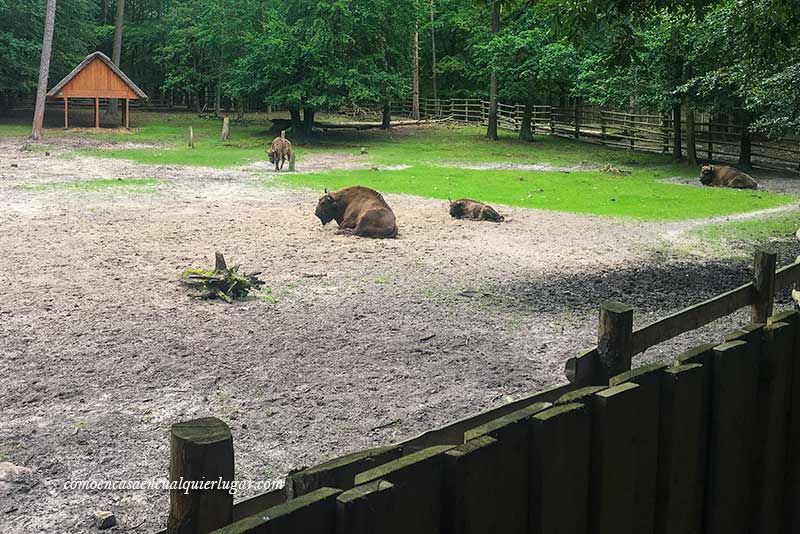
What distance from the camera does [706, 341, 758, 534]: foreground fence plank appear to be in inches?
106

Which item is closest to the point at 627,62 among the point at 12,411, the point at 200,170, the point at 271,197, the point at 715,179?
the point at 12,411

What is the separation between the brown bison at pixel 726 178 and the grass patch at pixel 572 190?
0.74 meters

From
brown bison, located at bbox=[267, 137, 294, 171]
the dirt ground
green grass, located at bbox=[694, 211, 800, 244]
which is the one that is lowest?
the dirt ground

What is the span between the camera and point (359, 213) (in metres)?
15.0

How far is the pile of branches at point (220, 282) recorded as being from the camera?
34.0ft

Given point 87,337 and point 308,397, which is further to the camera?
point 87,337

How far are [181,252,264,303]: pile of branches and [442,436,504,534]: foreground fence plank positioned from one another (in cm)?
843

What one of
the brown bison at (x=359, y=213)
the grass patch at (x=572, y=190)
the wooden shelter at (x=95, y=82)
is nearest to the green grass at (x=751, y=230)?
the grass patch at (x=572, y=190)

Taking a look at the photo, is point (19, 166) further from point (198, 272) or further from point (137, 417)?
point (137, 417)

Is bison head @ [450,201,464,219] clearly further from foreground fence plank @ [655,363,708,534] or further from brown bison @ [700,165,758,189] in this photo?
foreground fence plank @ [655,363,708,534]

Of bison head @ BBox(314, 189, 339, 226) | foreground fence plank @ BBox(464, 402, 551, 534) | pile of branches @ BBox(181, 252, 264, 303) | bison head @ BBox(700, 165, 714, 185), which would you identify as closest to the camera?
foreground fence plank @ BBox(464, 402, 551, 534)

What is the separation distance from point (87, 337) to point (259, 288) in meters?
2.66

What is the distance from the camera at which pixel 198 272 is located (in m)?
11.1

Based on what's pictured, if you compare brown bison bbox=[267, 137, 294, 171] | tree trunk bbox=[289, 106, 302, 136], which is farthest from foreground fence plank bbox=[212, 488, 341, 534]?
tree trunk bbox=[289, 106, 302, 136]
